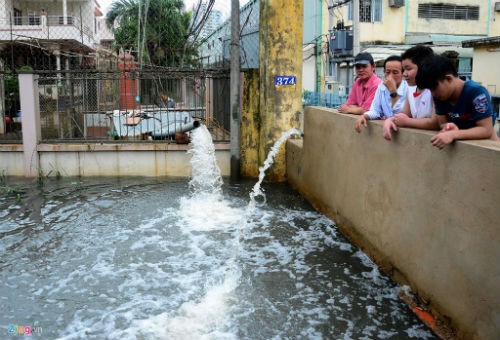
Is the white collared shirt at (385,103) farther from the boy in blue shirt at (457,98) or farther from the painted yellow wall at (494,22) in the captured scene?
the painted yellow wall at (494,22)

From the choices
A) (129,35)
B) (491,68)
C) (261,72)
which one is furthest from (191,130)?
(129,35)

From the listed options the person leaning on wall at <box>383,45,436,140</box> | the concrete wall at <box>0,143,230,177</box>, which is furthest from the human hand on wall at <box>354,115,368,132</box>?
the concrete wall at <box>0,143,230,177</box>

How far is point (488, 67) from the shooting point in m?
17.4

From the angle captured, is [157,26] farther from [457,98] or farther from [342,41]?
[457,98]

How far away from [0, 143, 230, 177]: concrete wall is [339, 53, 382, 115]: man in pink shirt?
3.52 metres

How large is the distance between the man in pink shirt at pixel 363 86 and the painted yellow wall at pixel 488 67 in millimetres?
12737

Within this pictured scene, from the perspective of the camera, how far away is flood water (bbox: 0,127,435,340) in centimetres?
373

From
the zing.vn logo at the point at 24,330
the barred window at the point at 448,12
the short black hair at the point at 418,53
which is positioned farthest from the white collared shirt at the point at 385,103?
the barred window at the point at 448,12

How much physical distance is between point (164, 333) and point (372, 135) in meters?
2.87

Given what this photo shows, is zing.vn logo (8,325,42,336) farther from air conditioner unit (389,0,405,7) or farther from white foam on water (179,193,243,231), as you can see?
air conditioner unit (389,0,405,7)

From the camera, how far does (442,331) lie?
355cm

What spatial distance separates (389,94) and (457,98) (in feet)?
5.98

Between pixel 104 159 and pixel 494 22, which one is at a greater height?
pixel 494 22

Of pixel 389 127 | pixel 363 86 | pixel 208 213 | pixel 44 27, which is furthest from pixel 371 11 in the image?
pixel 389 127
